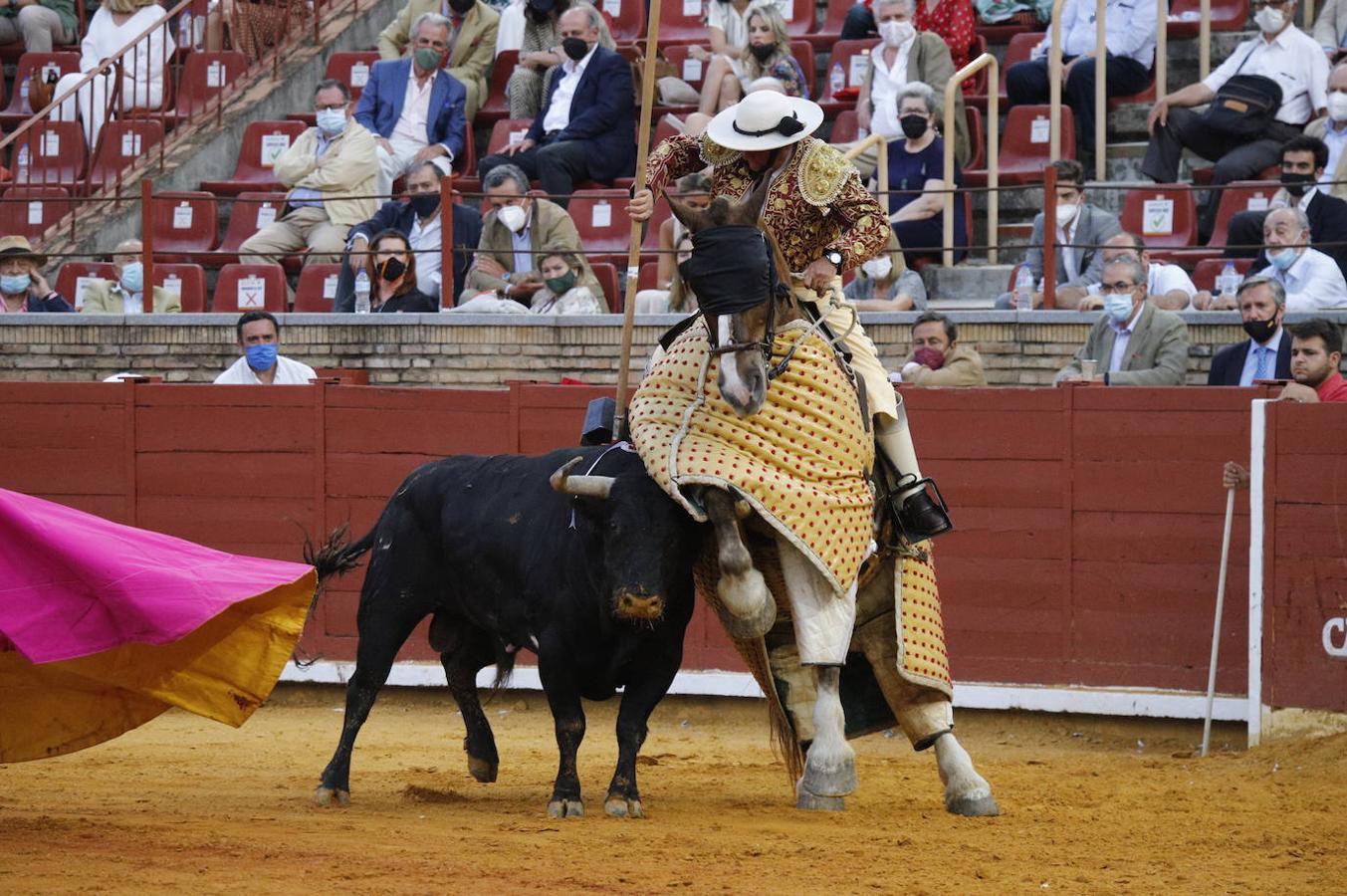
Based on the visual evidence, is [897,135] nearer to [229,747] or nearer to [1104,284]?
[1104,284]

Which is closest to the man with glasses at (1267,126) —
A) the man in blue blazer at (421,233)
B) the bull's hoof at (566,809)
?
the man in blue blazer at (421,233)

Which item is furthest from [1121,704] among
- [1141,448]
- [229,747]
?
[229,747]

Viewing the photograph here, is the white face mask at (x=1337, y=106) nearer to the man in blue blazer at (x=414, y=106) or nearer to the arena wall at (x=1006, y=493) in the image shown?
the arena wall at (x=1006, y=493)

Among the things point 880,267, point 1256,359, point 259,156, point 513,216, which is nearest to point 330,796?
point 1256,359

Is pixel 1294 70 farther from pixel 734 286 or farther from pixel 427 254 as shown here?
pixel 734 286

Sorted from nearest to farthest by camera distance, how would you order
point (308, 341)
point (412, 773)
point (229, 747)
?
point (412, 773), point (229, 747), point (308, 341)

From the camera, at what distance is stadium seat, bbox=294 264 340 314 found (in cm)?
1247

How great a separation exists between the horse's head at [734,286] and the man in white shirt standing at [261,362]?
5056mm

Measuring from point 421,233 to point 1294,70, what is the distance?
493 cm

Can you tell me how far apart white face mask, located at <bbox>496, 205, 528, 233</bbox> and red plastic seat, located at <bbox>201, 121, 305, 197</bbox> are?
321cm

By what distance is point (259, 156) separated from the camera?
14516mm

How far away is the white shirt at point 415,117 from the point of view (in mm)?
Result: 13641

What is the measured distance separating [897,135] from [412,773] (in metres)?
5.42

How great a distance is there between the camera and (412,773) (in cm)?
805
